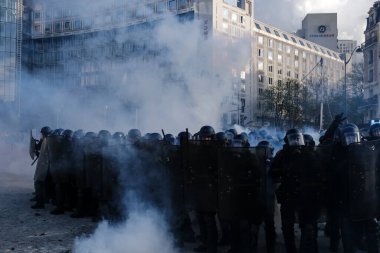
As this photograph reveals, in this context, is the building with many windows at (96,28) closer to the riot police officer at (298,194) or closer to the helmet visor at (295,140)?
the helmet visor at (295,140)

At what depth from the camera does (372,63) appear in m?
45.7

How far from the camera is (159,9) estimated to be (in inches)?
574

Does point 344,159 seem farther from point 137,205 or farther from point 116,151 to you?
point 116,151

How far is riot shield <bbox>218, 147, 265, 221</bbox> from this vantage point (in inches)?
203

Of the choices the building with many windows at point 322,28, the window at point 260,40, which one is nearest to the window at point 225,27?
the window at point 260,40

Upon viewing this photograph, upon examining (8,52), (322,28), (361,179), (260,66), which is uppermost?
(322,28)

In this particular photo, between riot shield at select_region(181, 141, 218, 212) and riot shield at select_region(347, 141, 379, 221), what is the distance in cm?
164

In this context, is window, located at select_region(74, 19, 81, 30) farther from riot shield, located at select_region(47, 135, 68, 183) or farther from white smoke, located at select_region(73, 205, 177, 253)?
white smoke, located at select_region(73, 205, 177, 253)

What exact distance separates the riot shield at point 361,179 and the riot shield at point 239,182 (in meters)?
1.07

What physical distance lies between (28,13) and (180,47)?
6.00 meters

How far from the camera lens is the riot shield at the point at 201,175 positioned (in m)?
5.36

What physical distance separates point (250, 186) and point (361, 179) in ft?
4.31

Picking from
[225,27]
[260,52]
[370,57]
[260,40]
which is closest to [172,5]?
[225,27]

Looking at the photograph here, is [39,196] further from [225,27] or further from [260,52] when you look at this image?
Result: [260,52]
